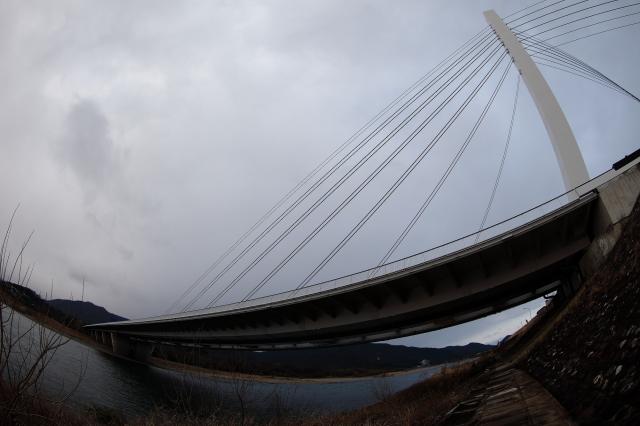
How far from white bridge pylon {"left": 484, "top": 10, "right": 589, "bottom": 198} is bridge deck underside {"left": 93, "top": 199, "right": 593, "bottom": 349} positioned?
2391 millimetres

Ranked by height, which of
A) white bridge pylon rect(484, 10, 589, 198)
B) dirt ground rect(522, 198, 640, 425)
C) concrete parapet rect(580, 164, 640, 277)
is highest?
white bridge pylon rect(484, 10, 589, 198)

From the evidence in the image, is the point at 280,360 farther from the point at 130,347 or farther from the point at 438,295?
the point at 438,295

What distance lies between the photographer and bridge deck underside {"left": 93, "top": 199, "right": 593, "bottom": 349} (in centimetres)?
1803

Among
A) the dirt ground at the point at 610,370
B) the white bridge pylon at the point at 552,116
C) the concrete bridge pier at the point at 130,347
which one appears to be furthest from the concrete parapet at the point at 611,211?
the concrete bridge pier at the point at 130,347

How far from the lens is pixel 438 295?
21.2 m

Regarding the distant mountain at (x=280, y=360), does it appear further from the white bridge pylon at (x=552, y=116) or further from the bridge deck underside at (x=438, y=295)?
the white bridge pylon at (x=552, y=116)

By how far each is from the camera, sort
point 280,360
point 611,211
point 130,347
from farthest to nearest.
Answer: point 280,360 → point 130,347 → point 611,211

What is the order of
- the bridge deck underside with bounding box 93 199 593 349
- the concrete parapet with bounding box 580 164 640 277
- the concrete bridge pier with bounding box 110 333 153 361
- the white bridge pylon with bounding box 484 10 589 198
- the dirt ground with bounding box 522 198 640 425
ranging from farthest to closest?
the concrete bridge pier with bounding box 110 333 153 361, the bridge deck underside with bounding box 93 199 593 349, the white bridge pylon with bounding box 484 10 589 198, the concrete parapet with bounding box 580 164 640 277, the dirt ground with bounding box 522 198 640 425

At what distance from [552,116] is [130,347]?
251 feet

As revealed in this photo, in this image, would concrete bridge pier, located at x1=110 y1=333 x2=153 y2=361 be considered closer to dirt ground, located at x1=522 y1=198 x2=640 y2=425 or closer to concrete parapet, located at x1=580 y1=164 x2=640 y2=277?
concrete parapet, located at x1=580 y1=164 x2=640 y2=277

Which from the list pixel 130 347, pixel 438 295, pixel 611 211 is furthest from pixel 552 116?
pixel 130 347

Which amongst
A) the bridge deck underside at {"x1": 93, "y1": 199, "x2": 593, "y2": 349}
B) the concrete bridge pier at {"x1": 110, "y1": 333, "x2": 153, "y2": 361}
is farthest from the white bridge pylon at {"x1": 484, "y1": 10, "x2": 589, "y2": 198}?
the concrete bridge pier at {"x1": 110, "y1": 333, "x2": 153, "y2": 361}

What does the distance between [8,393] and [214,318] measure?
29.4 m

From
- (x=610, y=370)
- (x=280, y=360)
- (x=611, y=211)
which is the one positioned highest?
(x=611, y=211)
